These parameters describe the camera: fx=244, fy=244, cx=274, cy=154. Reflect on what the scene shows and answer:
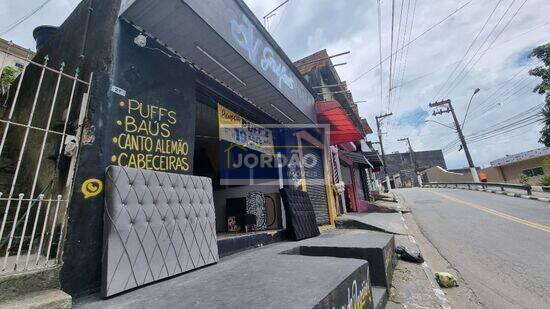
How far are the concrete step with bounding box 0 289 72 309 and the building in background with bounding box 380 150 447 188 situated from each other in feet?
193

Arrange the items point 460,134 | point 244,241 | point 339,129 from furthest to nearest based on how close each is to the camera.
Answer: point 460,134 → point 339,129 → point 244,241

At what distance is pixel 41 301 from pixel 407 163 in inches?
2553

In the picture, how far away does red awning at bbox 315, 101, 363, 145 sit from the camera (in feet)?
23.3

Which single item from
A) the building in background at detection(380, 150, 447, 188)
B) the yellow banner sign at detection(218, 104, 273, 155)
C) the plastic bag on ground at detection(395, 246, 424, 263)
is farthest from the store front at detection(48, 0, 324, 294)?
the building in background at detection(380, 150, 447, 188)

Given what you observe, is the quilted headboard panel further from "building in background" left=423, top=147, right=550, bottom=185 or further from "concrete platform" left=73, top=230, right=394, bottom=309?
"building in background" left=423, top=147, right=550, bottom=185

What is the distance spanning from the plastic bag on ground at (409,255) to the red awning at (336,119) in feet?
12.5

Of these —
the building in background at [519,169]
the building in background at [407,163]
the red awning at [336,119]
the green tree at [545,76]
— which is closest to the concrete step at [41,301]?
the red awning at [336,119]

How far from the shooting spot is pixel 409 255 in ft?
15.8

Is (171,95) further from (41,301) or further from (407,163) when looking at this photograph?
(407,163)

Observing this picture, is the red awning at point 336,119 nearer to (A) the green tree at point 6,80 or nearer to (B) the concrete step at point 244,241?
(B) the concrete step at point 244,241

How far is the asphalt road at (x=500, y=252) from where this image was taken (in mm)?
3502

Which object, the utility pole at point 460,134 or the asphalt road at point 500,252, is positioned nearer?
the asphalt road at point 500,252

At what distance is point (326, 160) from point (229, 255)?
593 cm

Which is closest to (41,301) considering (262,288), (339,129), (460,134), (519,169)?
(262,288)
